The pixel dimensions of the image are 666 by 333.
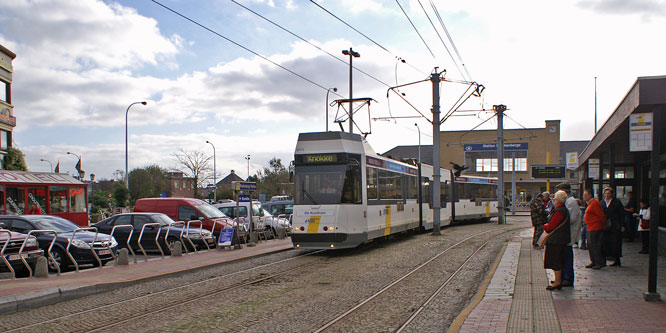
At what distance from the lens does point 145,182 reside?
75.8 m

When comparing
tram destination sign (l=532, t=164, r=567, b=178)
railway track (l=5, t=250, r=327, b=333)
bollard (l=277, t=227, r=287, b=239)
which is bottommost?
bollard (l=277, t=227, r=287, b=239)

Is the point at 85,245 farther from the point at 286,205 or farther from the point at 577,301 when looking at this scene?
the point at 286,205

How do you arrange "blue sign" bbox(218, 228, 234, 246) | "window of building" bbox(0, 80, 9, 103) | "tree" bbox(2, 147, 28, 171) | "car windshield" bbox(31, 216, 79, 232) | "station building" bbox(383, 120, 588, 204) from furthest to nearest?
"station building" bbox(383, 120, 588, 204) → "window of building" bbox(0, 80, 9, 103) → "tree" bbox(2, 147, 28, 171) → "blue sign" bbox(218, 228, 234, 246) → "car windshield" bbox(31, 216, 79, 232)

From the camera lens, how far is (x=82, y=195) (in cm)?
2680

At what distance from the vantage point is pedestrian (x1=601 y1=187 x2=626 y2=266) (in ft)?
36.9

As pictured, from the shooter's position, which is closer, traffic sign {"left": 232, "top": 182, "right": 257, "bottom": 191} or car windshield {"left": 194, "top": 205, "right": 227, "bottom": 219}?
traffic sign {"left": 232, "top": 182, "right": 257, "bottom": 191}

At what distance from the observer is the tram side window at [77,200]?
26.0 metres

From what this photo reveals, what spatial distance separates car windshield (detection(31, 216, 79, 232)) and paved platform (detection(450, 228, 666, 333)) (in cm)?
1086

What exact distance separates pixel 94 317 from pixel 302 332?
11.1 ft

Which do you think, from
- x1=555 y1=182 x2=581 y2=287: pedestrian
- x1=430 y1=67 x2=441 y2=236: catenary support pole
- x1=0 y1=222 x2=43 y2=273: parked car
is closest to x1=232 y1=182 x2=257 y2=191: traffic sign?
x1=0 y1=222 x2=43 y2=273: parked car

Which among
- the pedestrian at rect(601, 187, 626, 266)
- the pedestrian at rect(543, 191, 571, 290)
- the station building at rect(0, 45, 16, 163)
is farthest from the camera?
the station building at rect(0, 45, 16, 163)

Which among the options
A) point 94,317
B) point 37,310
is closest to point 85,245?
point 37,310

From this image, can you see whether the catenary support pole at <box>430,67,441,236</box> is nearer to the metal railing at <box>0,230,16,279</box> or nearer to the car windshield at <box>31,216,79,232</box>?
the car windshield at <box>31,216,79,232</box>

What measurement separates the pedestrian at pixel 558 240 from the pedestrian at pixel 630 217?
5.94 metres
